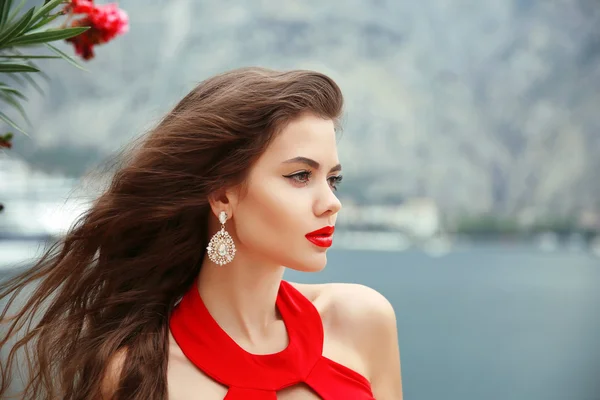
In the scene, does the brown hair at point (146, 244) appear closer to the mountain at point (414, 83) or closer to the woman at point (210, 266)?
the woman at point (210, 266)

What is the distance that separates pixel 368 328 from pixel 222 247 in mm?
487

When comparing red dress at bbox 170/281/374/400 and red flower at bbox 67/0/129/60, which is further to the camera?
red flower at bbox 67/0/129/60

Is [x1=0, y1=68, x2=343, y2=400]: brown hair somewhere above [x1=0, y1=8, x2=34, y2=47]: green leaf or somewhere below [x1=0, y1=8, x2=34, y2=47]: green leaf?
below

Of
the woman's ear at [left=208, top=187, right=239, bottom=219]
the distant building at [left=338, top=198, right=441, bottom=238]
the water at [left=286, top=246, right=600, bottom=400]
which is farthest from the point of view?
the distant building at [left=338, top=198, right=441, bottom=238]

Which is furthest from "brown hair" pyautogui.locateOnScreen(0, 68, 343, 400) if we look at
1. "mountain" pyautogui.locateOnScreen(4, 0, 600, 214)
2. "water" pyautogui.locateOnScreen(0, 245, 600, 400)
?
"mountain" pyautogui.locateOnScreen(4, 0, 600, 214)

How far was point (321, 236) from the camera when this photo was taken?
1638 mm

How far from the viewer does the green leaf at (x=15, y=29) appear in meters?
1.56

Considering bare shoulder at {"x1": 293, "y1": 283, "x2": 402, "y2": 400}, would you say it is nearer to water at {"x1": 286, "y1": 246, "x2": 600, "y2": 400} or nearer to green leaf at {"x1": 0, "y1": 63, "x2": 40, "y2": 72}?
green leaf at {"x1": 0, "y1": 63, "x2": 40, "y2": 72}

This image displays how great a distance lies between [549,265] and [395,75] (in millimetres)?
11554

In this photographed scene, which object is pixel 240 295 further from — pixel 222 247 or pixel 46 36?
pixel 46 36

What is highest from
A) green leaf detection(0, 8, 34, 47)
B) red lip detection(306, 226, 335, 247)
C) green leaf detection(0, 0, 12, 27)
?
green leaf detection(0, 0, 12, 27)

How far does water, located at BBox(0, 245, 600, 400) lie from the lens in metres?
6.77

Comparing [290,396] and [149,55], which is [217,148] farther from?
[149,55]

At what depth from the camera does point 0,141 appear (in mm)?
1735
